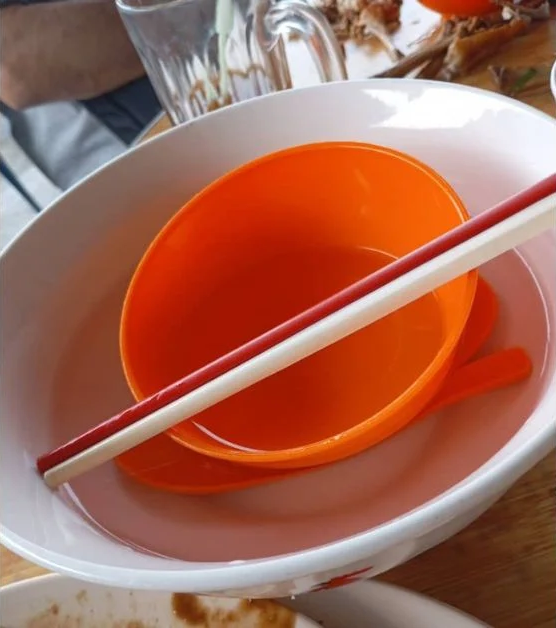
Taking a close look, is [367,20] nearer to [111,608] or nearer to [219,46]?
[219,46]

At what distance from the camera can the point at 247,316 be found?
1.48ft

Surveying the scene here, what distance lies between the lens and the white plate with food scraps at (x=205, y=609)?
1.08 ft

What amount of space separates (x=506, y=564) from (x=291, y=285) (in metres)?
0.19

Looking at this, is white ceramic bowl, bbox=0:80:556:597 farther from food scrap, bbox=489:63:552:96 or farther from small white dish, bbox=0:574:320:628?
food scrap, bbox=489:63:552:96

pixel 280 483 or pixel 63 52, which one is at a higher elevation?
pixel 63 52

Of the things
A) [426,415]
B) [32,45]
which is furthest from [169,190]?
[32,45]

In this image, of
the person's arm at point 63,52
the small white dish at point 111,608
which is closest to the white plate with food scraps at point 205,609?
the small white dish at point 111,608

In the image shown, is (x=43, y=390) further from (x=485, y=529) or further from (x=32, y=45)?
(x=32, y=45)

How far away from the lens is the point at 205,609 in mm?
358

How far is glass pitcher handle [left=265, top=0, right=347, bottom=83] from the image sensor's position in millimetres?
516

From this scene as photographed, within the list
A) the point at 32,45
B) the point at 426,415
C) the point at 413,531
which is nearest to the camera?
the point at 413,531

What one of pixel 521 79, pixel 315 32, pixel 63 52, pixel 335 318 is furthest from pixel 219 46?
pixel 63 52

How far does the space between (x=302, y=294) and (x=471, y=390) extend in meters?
0.13

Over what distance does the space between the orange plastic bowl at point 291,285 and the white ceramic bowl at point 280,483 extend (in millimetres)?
29
